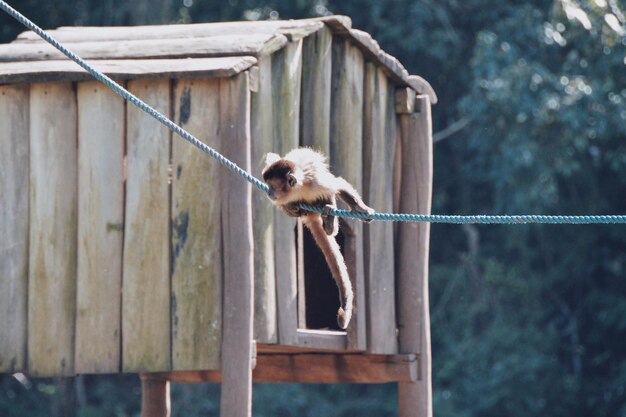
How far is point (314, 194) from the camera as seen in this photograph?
844 cm

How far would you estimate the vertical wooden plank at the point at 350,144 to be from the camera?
10.3m

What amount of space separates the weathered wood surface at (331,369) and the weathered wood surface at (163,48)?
2.92 m

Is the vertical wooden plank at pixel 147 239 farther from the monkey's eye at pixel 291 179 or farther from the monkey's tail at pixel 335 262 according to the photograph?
the monkey's eye at pixel 291 179

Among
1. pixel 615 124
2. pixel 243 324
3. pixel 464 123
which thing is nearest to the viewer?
pixel 243 324

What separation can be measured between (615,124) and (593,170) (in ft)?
4.29

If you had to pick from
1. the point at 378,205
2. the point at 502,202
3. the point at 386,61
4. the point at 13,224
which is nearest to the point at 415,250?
the point at 378,205

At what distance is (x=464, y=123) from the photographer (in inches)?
747

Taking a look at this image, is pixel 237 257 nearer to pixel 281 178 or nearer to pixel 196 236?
pixel 196 236

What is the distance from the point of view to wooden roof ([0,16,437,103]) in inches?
353

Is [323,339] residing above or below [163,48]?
below

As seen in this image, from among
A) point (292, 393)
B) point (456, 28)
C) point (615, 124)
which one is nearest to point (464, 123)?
point (456, 28)

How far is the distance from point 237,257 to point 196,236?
1.07 ft

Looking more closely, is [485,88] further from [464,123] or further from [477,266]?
[477,266]

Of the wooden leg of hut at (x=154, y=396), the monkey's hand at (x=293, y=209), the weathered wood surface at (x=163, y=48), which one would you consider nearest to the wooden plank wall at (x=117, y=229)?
the weathered wood surface at (x=163, y=48)
